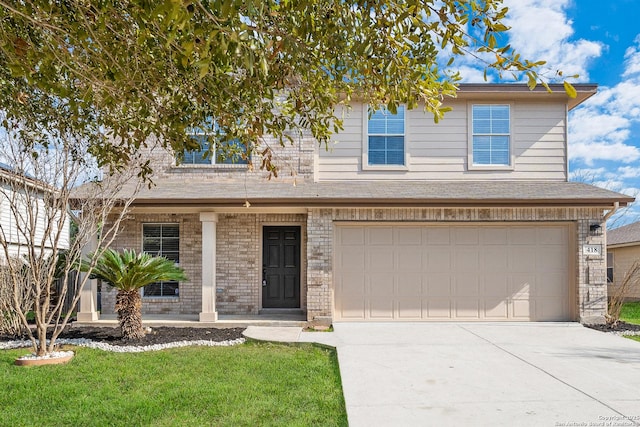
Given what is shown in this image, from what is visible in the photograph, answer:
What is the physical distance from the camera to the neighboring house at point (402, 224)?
33.8 ft

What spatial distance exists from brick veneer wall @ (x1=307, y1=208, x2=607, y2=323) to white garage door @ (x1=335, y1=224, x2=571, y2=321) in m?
0.28

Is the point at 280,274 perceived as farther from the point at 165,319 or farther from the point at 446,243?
the point at 446,243

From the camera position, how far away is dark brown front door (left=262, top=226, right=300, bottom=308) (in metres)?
11.6

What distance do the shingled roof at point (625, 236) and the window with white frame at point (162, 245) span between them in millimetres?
16298

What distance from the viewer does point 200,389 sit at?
5.72m

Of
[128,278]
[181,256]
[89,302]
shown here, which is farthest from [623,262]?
[89,302]

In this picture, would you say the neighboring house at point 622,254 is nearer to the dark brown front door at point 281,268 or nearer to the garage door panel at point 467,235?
the garage door panel at point 467,235

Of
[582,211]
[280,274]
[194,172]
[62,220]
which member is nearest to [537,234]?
[582,211]

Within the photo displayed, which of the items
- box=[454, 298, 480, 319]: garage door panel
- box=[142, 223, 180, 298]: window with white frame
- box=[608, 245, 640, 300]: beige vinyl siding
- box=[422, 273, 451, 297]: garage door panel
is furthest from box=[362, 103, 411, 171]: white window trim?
box=[608, 245, 640, 300]: beige vinyl siding

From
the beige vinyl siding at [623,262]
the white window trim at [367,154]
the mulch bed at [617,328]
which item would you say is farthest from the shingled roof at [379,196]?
the beige vinyl siding at [623,262]

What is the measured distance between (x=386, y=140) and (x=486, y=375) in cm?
648

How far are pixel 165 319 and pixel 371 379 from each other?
5.83 m

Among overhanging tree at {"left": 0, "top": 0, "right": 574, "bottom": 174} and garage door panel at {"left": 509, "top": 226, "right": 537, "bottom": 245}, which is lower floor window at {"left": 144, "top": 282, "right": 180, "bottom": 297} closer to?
overhanging tree at {"left": 0, "top": 0, "right": 574, "bottom": 174}

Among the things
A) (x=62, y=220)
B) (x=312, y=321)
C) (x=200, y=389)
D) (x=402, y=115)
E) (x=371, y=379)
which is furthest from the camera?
(x=402, y=115)
